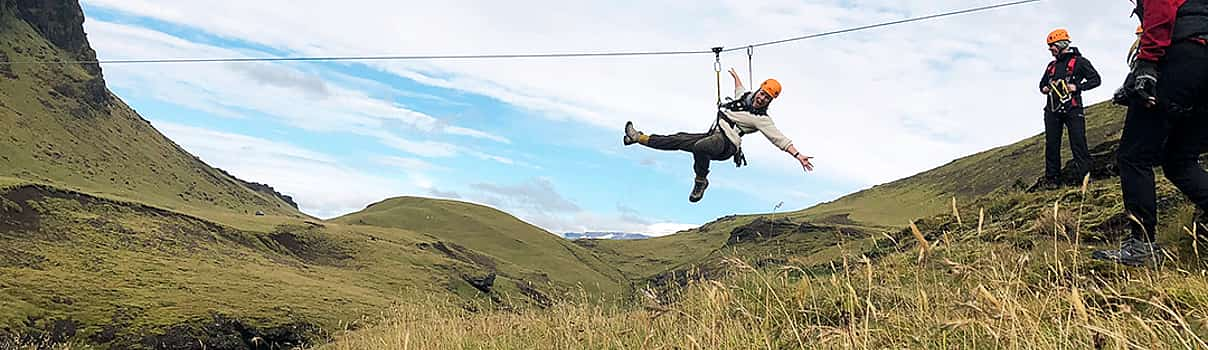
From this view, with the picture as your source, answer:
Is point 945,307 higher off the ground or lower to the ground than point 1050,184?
lower

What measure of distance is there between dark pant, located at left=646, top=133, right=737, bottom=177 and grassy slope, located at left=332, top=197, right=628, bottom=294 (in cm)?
10940

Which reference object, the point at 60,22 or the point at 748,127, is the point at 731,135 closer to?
the point at 748,127

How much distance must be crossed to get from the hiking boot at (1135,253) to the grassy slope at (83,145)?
112100mm

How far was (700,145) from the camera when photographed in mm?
14484

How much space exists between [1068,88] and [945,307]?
9832 mm

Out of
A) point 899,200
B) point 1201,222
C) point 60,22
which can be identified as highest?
point 60,22

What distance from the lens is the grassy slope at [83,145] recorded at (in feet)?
368

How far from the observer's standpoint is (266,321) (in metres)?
58.2

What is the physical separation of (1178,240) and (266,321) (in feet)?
193

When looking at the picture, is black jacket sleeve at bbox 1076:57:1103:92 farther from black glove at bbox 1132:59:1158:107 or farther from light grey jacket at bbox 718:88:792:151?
black glove at bbox 1132:59:1158:107

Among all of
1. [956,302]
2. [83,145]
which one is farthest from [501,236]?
[956,302]

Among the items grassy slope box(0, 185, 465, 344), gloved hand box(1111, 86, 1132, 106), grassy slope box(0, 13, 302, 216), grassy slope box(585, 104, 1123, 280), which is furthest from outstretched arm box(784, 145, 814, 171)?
grassy slope box(0, 13, 302, 216)

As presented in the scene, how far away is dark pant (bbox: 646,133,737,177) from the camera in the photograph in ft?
47.1

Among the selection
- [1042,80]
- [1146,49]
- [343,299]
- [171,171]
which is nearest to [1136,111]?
[1146,49]
